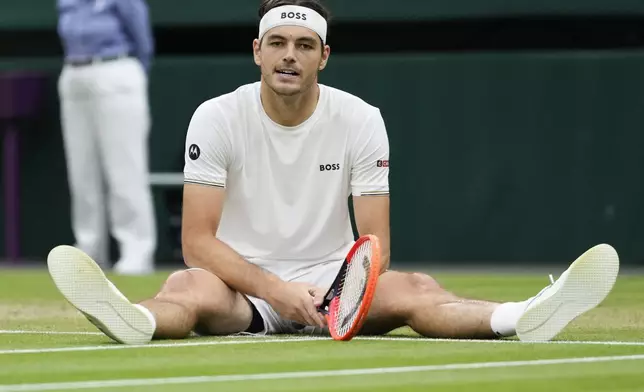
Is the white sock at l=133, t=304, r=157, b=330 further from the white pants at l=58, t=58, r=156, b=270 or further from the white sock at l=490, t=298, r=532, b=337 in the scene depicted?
the white pants at l=58, t=58, r=156, b=270

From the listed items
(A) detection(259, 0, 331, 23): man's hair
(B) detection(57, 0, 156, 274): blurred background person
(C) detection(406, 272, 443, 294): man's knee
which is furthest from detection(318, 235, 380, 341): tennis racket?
(B) detection(57, 0, 156, 274): blurred background person

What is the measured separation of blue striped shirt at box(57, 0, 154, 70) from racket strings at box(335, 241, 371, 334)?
613cm

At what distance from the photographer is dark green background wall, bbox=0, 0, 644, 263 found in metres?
13.3

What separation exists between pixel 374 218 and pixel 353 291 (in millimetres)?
689

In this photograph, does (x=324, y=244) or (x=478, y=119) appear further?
(x=478, y=119)

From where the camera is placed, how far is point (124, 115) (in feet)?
41.0

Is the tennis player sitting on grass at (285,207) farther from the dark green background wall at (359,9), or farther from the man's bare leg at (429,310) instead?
the dark green background wall at (359,9)

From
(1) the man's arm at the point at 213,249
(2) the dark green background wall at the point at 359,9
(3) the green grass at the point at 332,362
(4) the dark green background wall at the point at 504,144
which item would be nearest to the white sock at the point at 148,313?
(3) the green grass at the point at 332,362

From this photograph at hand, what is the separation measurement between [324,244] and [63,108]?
5982 millimetres

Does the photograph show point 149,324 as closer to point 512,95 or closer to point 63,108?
point 63,108

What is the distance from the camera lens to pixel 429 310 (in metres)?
6.71

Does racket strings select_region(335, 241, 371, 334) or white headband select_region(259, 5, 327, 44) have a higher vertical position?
white headband select_region(259, 5, 327, 44)

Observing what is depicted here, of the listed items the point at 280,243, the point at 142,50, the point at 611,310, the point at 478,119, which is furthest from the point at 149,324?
the point at 478,119

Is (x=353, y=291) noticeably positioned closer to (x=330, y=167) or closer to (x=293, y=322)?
(x=293, y=322)
